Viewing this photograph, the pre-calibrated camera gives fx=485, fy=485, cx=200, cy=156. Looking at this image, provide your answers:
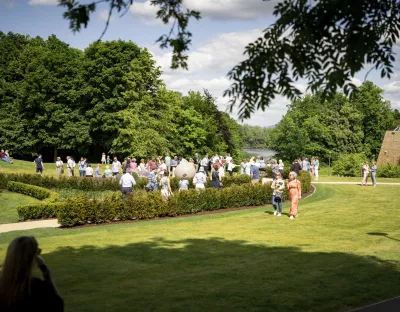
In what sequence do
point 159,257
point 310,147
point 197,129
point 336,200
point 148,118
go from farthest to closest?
point 310,147, point 197,129, point 148,118, point 336,200, point 159,257

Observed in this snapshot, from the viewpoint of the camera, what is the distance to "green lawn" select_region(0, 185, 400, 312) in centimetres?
865

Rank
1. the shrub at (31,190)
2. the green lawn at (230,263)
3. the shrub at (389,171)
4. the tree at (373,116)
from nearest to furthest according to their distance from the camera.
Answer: the green lawn at (230,263), the shrub at (31,190), the shrub at (389,171), the tree at (373,116)

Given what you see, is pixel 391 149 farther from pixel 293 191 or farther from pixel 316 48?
pixel 316 48

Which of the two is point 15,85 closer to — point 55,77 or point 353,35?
point 55,77

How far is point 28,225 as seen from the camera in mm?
19922

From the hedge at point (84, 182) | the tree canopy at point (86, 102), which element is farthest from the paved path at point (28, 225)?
the tree canopy at point (86, 102)

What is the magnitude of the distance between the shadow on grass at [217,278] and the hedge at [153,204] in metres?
5.73

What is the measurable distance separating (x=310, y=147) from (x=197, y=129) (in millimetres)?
21377

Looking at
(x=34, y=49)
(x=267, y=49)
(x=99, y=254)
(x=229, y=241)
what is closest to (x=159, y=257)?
(x=99, y=254)

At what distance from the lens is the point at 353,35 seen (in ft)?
20.9

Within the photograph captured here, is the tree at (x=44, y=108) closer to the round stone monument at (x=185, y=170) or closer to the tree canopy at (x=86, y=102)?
the tree canopy at (x=86, y=102)

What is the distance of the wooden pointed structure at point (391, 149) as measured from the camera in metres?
59.0

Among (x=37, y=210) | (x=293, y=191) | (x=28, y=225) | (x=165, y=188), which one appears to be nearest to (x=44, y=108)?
(x=37, y=210)

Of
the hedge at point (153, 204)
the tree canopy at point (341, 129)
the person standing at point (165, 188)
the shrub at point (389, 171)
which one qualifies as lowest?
the hedge at point (153, 204)
